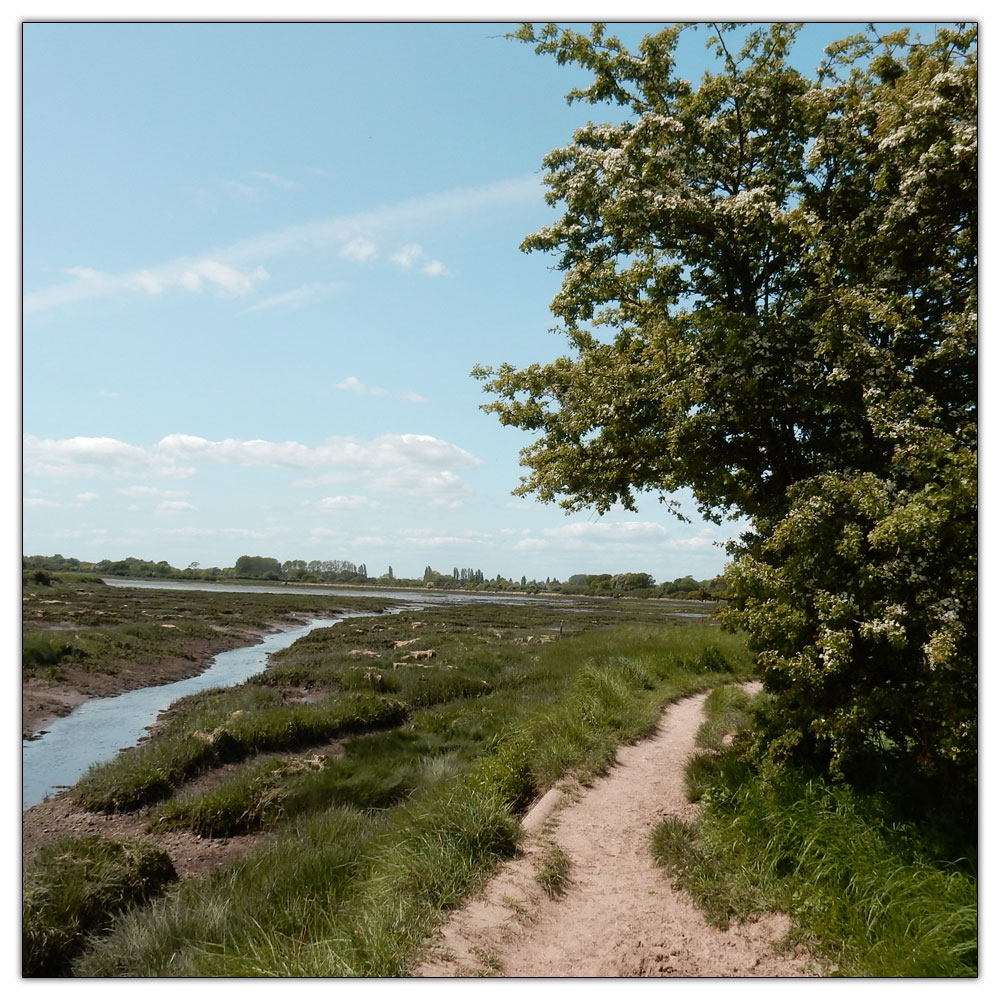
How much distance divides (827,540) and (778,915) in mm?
3673

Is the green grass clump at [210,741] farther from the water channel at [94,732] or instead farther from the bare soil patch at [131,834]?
the water channel at [94,732]

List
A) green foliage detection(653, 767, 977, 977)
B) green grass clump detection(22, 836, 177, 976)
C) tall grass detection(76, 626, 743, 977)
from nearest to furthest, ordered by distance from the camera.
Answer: green foliage detection(653, 767, 977, 977)
tall grass detection(76, 626, 743, 977)
green grass clump detection(22, 836, 177, 976)

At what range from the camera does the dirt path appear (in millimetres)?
5449

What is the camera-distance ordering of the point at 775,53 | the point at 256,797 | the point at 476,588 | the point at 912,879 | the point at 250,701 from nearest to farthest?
the point at 912,879 < the point at 775,53 < the point at 256,797 < the point at 250,701 < the point at 476,588

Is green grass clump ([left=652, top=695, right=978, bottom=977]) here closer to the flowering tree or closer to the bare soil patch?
the flowering tree

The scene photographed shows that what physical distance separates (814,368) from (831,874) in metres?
5.42

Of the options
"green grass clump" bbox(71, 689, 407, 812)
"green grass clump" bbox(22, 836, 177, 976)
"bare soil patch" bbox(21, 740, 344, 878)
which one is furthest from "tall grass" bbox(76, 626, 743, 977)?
"green grass clump" bbox(71, 689, 407, 812)

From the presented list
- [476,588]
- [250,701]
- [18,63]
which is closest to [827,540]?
[18,63]

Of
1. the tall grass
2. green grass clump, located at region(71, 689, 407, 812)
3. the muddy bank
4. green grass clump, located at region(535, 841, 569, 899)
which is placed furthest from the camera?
the muddy bank

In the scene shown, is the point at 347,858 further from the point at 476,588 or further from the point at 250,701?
the point at 476,588

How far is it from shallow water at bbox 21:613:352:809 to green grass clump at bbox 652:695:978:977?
8.84 m

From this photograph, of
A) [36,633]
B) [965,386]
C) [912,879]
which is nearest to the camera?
[912,879]

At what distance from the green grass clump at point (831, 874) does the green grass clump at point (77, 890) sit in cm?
672

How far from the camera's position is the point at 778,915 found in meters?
5.96
